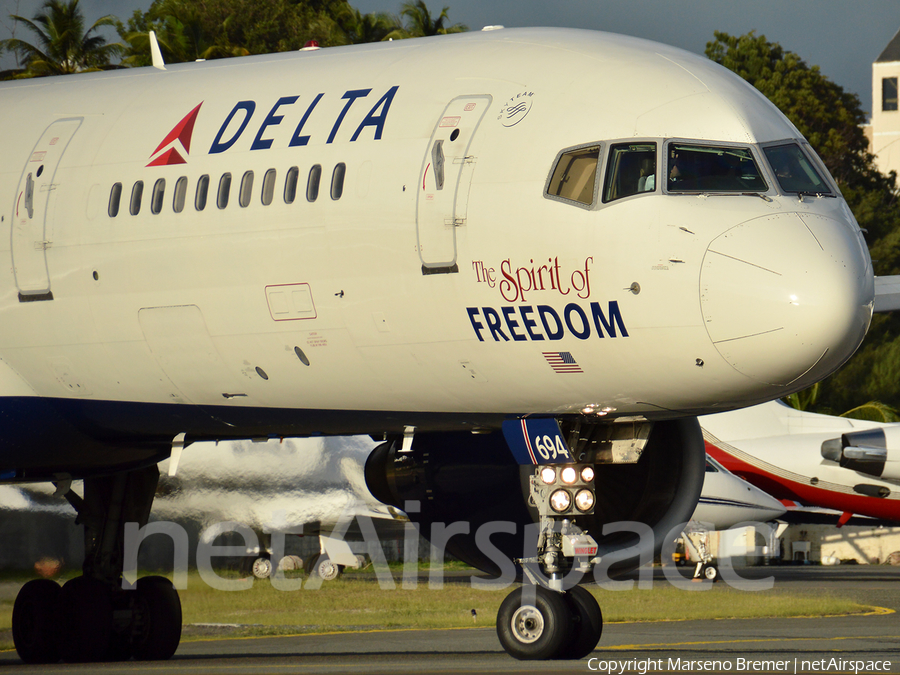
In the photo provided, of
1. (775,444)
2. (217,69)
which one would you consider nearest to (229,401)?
(217,69)

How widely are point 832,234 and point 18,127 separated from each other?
28.7 feet

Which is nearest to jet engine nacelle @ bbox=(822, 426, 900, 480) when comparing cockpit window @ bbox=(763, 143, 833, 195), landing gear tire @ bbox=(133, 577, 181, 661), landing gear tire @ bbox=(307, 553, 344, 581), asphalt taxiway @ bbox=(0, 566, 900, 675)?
asphalt taxiway @ bbox=(0, 566, 900, 675)

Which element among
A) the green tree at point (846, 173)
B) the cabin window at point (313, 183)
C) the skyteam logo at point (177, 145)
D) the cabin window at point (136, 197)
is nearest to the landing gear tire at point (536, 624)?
the cabin window at point (313, 183)

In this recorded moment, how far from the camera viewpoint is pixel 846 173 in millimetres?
73438

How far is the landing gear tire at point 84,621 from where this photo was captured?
691 inches

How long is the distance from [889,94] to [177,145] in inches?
4373

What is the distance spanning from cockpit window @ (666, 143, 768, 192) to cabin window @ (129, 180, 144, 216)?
5225 millimetres

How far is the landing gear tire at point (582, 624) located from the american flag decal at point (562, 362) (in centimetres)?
233

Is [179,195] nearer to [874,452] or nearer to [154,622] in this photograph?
[154,622]

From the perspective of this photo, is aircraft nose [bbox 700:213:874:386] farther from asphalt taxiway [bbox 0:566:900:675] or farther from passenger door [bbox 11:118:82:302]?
passenger door [bbox 11:118:82:302]

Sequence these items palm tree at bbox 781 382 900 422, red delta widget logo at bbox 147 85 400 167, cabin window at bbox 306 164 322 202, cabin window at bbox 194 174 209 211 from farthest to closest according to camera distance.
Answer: palm tree at bbox 781 382 900 422 → cabin window at bbox 194 174 209 211 → red delta widget logo at bbox 147 85 400 167 → cabin window at bbox 306 164 322 202

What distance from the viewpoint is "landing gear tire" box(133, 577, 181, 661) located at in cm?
1812

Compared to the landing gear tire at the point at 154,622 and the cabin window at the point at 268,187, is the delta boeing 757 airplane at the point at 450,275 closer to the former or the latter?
the cabin window at the point at 268,187

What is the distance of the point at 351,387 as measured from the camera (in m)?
13.0
